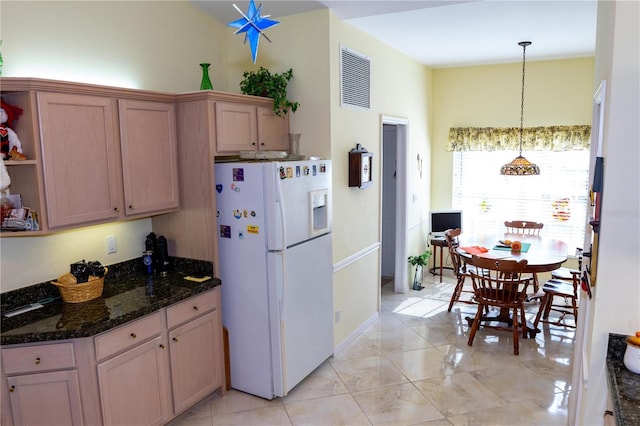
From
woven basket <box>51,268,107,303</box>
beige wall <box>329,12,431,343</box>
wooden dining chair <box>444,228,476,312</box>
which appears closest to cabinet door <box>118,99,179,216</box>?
woven basket <box>51,268,107,303</box>

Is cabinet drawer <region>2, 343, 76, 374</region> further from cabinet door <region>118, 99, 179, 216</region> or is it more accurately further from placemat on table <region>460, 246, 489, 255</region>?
placemat on table <region>460, 246, 489, 255</region>

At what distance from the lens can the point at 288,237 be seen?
10.3ft

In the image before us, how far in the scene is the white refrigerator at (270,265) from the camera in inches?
121

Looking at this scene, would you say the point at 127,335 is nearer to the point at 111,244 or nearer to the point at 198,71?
the point at 111,244

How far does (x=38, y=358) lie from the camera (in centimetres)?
228

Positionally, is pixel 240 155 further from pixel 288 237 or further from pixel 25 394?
pixel 25 394

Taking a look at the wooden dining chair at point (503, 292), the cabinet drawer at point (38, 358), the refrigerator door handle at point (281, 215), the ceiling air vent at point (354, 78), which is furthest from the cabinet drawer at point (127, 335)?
the wooden dining chair at point (503, 292)

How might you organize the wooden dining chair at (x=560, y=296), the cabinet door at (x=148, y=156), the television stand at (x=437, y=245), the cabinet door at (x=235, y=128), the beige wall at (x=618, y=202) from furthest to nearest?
1. the television stand at (x=437, y=245)
2. the wooden dining chair at (x=560, y=296)
3. the cabinet door at (x=235, y=128)
4. the cabinet door at (x=148, y=156)
5. the beige wall at (x=618, y=202)

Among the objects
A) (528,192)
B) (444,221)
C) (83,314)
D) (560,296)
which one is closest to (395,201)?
(444,221)

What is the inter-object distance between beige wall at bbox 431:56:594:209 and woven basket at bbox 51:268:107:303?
16.2 feet

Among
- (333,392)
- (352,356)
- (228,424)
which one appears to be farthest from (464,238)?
(228,424)

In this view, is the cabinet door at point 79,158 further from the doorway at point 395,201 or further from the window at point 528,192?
the window at point 528,192

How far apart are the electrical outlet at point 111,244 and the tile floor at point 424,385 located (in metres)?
1.22

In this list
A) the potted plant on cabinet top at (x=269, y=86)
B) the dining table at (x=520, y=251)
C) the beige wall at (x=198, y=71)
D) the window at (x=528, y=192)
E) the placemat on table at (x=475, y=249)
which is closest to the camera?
the beige wall at (x=198, y=71)
